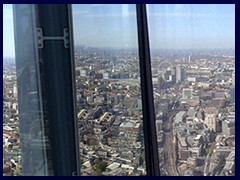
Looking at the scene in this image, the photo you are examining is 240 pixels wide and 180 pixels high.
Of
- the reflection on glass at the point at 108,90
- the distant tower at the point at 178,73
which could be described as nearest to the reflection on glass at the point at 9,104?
the reflection on glass at the point at 108,90

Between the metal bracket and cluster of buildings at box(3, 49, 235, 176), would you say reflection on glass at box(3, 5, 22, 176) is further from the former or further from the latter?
the metal bracket

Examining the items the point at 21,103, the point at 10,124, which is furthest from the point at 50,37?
the point at 10,124

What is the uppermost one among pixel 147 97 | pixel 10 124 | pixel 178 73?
pixel 178 73

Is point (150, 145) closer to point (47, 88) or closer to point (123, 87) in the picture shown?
point (123, 87)

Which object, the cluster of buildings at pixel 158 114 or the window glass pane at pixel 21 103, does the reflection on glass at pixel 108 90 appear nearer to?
the cluster of buildings at pixel 158 114

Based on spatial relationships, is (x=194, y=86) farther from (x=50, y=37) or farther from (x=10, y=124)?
(x=10, y=124)

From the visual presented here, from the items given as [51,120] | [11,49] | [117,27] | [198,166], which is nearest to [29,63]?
[11,49]

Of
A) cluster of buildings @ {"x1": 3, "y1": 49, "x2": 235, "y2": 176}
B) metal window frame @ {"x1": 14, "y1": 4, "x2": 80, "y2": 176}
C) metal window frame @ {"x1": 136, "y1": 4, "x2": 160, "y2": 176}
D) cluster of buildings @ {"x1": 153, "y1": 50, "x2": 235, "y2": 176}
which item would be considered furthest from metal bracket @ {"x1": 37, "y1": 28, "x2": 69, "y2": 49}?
cluster of buildings @ {"x1": 153, "y1": 50, "x2": 235, "y2": 176}
